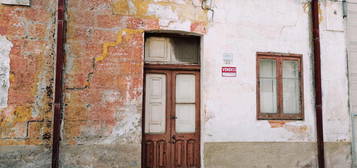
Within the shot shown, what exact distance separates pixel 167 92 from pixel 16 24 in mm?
2899

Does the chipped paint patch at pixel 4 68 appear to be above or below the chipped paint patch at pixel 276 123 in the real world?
above

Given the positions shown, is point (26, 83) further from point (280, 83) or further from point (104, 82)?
point (280, 83)

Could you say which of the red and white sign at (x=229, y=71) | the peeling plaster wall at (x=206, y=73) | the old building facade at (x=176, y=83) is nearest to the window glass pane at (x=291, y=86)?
the old building facade at (x=176, y=83)

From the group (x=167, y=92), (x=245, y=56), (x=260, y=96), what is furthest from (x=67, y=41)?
(x=260, y=96)

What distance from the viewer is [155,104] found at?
5961mm

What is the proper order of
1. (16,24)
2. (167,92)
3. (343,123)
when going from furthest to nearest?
(343,123) → (167,92) → (16,24)

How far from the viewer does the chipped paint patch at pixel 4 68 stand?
16.9 feet

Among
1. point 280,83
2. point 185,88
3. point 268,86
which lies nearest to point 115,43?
point 185,88

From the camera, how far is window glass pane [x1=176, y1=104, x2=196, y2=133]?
6.03 m

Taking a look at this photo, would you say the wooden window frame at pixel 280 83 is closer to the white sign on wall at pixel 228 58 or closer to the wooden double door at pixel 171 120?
the white sign on wall at pixel 228 58

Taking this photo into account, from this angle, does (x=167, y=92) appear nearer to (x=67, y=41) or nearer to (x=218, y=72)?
(x=218, y=72)

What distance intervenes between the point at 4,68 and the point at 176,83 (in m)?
3.02

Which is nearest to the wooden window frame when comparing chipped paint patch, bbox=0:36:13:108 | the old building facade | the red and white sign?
the old building facade

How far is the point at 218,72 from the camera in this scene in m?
5.98
